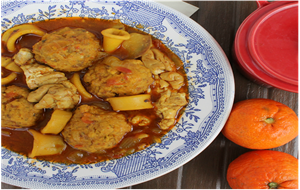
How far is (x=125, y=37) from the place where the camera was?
1.78 metres

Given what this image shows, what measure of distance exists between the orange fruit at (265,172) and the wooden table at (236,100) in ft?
0.72

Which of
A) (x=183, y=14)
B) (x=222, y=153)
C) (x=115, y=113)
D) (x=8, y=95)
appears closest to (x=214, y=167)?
(x=222, y=153)

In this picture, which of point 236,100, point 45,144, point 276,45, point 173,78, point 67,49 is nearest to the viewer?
point 276,45

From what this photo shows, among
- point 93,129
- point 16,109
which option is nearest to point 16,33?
point 16,109

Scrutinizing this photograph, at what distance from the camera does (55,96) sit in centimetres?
173

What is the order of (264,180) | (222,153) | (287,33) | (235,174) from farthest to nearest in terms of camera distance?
(222,153) → (235,174) → (264,180) → (287,33)

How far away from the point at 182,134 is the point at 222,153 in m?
0.58

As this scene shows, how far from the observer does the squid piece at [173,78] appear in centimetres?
191

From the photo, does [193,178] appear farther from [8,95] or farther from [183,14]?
[8,95]

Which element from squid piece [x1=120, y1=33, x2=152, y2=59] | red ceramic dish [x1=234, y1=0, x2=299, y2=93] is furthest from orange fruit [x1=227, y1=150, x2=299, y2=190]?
squid piece [x1=120, y1=33, x2=152, y2=59]

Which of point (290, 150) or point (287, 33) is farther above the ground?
point (287, 33)

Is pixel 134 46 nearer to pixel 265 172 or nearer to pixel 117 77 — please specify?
pixel 117 77

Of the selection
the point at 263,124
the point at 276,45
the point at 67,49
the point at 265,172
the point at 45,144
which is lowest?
the point at 265,172

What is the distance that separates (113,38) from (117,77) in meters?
0.39
